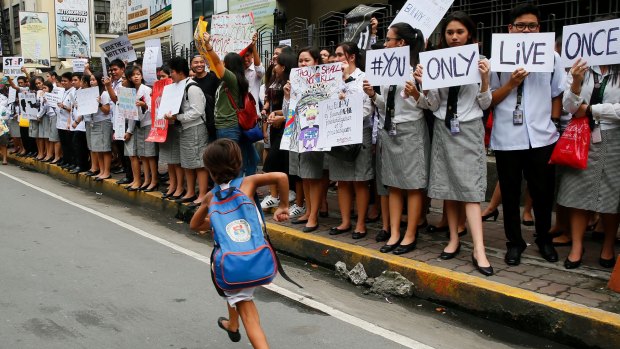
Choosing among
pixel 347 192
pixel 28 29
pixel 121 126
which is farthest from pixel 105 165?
pixel 28 29

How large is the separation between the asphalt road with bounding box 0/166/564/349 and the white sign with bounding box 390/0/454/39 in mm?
2517

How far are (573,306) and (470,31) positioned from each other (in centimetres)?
235

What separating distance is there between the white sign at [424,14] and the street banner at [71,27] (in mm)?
26937

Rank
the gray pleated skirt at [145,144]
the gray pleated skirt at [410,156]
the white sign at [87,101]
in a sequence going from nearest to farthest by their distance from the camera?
the gray pleated skirt at [410,156] → the gray pleated skirt at [145,144] → the white sign at [87,101]

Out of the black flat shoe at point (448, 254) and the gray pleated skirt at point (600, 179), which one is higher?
the gray pleated skirt at point (600, 179)

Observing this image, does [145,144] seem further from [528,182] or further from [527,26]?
[527,26]

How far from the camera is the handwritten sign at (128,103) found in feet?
29.2

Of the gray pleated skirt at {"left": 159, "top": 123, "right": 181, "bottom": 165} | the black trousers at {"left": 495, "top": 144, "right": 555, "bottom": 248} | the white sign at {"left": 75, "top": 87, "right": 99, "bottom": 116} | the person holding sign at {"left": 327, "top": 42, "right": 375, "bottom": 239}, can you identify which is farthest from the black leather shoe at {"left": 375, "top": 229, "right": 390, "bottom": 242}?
the white sign at {"left": 75, "top": 87, "right": 99, "bottom": 116}

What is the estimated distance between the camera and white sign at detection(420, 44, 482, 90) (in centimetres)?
468

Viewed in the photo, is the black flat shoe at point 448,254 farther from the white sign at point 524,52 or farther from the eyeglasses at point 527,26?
the eyeglasses at point 527,26

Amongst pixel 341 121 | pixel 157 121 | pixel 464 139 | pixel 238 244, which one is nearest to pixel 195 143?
pixel 157 121

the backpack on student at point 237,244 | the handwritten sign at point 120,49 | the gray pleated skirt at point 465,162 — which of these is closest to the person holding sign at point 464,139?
the gray pleated skirt at point 465,162

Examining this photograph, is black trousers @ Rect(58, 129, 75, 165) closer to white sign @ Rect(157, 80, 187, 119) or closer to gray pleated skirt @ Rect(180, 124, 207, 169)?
white sign @ Rect(157, 80, 187, 119)

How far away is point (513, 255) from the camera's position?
16.4ft
